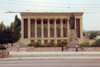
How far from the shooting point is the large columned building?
66812 mm

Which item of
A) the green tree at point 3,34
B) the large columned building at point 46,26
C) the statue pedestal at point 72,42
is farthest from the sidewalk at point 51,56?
the large columned building at point 46,26

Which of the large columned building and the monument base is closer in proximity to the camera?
the monument base

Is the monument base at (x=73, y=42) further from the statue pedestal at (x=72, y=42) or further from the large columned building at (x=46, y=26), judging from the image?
the large columned building at (x=46, y=26)

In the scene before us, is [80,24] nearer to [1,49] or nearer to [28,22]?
[28,22]

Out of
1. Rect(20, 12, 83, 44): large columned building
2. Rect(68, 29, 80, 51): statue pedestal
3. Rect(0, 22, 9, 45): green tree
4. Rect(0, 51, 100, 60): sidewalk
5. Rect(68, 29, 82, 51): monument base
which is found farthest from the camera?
Rect(20, 12, 83, 44): large columned building

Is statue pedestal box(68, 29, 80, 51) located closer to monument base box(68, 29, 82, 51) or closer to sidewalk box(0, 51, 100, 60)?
monument base box(68, 29, 82, 51)

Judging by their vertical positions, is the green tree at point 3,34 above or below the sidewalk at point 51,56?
above

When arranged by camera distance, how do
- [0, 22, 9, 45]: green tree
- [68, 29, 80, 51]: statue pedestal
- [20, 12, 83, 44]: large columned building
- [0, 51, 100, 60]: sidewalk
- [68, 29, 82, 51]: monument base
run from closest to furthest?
1. [0, 51, 100, 60]: sidewalk
2. [68, 29, 82, 51]: monument base
3. [68, 29, 80, 51]: statue pedestal
4. [0, 22, 9, 45]: green tree
5. [20, 12, 83, 44]: large columned building

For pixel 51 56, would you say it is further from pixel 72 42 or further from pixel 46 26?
pixel 46 26

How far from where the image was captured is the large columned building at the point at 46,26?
219 ft

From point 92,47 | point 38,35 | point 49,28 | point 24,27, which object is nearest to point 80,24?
point 49,28

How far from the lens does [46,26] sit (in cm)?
7188

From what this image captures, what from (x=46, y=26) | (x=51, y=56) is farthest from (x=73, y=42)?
(x=46, y=26)

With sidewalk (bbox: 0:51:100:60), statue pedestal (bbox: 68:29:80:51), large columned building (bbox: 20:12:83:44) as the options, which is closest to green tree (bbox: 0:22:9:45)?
statue pedestal (bbox: 68:29:80:51)
